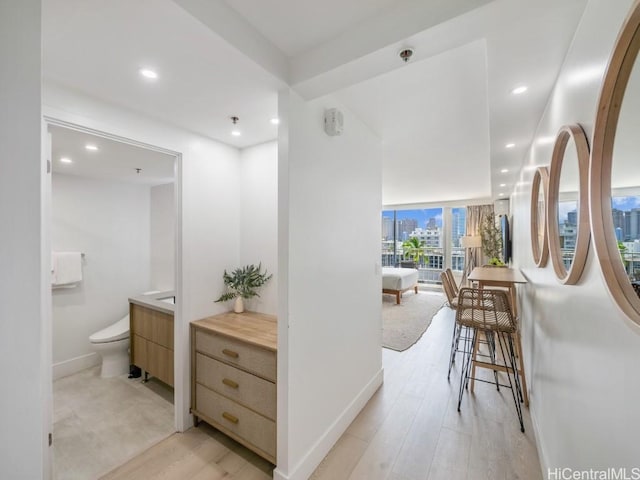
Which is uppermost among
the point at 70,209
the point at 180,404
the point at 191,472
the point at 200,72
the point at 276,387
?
the point at 200,72

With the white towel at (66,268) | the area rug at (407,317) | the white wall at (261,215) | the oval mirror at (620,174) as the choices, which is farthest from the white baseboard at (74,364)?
the oval mirror at (620,174)

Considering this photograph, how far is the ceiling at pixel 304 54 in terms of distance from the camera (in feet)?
3.52

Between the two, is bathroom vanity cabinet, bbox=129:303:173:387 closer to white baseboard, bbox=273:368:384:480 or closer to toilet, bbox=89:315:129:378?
toilet, bbox=89:315:129:378

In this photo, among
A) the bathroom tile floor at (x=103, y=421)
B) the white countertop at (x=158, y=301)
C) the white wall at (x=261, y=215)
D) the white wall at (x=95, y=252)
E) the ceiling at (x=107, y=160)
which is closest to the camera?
the bathroom tile floor at (x=103, y=421)

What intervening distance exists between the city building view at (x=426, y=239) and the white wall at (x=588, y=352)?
6.67 metres

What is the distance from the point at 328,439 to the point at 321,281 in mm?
1086

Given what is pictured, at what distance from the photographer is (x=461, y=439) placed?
195cm

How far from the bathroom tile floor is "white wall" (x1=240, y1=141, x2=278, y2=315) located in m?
1.15

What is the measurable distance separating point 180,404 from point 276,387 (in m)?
0.98

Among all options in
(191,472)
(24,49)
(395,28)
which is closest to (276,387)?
(191,472)

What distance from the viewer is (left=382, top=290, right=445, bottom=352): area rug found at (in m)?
3.90

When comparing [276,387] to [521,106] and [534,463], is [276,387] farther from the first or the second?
[521,106]

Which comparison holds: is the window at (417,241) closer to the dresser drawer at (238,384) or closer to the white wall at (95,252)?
the white wall at (95,252)

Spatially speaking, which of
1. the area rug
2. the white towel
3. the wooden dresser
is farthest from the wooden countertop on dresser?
the area rug
